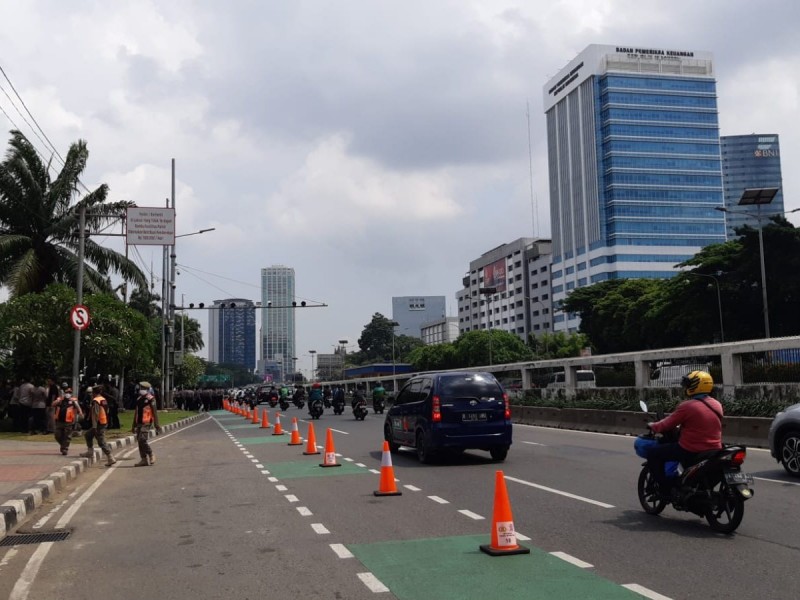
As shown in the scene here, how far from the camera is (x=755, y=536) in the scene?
779 cm

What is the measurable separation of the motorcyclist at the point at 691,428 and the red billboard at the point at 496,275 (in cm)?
14449

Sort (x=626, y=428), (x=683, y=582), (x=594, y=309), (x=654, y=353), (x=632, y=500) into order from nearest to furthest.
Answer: (x=683, y=582), (x=632, y=500), (x=626, y=428), (x=654, y=353), (x=594, y=309)

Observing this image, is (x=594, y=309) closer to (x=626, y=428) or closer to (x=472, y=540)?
(x=626, y=428)

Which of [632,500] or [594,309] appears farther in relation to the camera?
[594,309]

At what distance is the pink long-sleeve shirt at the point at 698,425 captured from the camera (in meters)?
8.18

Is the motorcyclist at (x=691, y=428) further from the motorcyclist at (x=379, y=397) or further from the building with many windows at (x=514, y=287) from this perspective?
the building with many windows at (x=514, y=287)

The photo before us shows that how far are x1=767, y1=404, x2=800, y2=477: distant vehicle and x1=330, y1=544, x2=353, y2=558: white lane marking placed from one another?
7.36 m

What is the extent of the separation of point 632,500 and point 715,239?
130455 millimetres

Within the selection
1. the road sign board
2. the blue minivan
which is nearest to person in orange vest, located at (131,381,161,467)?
the road sign board

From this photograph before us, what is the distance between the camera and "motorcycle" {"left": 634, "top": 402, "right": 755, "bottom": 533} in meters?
7.72

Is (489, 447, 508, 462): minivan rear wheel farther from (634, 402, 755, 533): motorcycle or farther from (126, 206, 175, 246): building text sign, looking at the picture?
Answer: (126, 206, 175, 246): building text sign

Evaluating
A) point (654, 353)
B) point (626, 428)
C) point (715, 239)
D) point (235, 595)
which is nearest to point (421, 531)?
point (235, 595)

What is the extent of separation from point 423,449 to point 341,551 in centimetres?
802

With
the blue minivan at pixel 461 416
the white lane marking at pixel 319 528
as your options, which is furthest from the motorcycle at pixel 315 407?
the white lane marking at pixel 319 528
